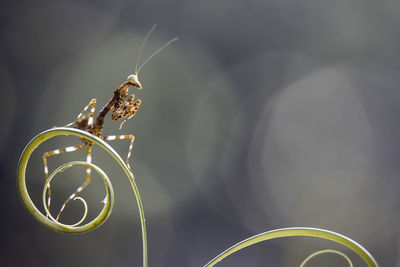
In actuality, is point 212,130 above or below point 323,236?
above

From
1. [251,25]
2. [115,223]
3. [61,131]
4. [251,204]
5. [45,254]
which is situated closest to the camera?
[61,131]

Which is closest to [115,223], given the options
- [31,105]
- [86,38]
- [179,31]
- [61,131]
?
[31,105]

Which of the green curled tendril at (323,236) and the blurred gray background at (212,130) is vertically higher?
the blurred gray background at (212,130)

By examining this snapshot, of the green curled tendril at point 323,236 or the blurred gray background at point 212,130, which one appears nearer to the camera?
the green curled tendril at point 323,236

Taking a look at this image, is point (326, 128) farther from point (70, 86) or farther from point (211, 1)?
point (70, 86)

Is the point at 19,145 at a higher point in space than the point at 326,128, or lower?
lower

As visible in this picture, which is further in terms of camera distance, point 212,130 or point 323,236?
point 212,130

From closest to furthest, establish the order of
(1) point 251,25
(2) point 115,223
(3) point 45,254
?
(3) point 45,254
(2) point 115,223
(1) point 251,25

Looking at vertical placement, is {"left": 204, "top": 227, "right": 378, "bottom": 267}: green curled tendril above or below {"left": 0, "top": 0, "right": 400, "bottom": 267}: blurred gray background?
below
